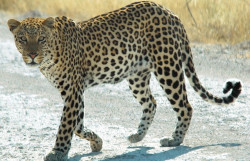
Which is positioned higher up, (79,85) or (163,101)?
(79,85)

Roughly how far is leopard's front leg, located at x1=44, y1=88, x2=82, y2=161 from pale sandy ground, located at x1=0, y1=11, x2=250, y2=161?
0.66 feet

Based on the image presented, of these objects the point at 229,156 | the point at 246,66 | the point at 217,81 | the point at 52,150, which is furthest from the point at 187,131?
the point at 246,66

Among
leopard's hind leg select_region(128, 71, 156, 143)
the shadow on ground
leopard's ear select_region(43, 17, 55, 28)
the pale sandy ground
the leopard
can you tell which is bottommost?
the pale sandy ground

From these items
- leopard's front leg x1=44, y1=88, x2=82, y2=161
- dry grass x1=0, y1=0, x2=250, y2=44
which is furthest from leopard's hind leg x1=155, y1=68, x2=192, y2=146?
dry grass x1=0, y1=0, x2=250, y2=44

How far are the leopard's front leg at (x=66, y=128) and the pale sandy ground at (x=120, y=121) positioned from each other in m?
0.20

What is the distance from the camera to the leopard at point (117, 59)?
21.4 feet

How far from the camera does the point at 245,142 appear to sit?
6973 mm

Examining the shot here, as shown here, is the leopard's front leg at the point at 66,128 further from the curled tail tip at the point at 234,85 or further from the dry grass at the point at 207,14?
the dry grass at the point at 207,14

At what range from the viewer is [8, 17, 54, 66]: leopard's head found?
6262 millimetres

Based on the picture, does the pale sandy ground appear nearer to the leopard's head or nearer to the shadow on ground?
the shadow on ground

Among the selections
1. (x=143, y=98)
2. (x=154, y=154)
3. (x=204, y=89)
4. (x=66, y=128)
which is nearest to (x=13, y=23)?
(x=66, y=128)

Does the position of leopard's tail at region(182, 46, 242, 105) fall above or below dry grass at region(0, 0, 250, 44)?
above

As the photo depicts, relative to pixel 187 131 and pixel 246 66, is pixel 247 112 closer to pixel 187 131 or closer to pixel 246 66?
pixel 187 131

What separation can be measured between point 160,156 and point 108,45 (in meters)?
1.31
